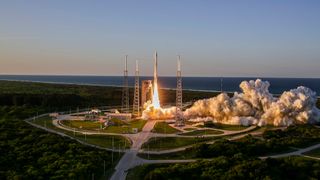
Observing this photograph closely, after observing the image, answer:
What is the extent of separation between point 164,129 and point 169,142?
7881mm

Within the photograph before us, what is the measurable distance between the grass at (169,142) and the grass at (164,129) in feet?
15.4

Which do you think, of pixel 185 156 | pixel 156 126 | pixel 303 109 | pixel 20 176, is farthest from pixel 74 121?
pixel 303 109

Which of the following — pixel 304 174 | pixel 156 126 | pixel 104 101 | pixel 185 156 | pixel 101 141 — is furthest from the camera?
pixel 104 101

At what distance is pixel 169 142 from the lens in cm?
5928

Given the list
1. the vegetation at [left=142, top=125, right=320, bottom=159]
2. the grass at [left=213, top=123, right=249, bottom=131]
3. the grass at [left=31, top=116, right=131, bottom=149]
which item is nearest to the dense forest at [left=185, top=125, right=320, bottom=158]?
the vegetation at [left=142, top=125, right=320, bottom=159]

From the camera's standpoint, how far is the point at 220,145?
5444 centimetres

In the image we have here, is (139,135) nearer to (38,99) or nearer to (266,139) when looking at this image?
(266,139)

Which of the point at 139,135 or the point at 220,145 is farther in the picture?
the point at 139,135

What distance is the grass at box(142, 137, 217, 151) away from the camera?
2242 inches

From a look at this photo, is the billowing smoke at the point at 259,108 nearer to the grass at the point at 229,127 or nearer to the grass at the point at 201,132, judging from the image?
the grass at the point at 229,127

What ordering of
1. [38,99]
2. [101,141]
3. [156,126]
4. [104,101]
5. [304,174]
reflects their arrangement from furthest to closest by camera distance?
[104,101], [38,99], [156,126], [101,141], [304,174]

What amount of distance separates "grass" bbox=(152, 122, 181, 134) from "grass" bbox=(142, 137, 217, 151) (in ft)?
15.4

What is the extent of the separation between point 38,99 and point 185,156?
202 ft

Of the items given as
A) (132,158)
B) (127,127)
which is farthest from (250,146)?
(127,127)
